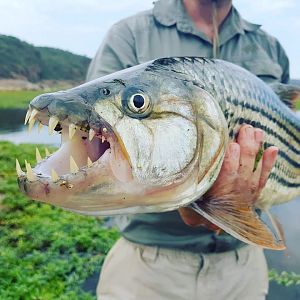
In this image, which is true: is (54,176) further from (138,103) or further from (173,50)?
(173,50)

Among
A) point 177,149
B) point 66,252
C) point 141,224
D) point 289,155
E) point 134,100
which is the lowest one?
point 66,252

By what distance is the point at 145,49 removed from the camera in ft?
9.34

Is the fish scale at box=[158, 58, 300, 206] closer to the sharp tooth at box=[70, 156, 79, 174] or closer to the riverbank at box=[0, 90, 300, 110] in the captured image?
the sharp tooth at box=[70, 156, 79, 174]

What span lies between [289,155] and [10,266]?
409 cm

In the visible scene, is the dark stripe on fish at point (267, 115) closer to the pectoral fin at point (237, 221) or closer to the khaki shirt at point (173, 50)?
the pectoral fin at point (237, 221)

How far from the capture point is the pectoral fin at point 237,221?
2061mm

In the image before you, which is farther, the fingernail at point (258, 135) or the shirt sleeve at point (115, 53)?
the shirt sleeve at point (115, 53)

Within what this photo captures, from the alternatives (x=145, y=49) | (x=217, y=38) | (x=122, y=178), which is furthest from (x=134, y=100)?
(x=217, y=38)

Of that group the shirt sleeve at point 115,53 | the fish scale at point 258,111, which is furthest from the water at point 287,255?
the fish scale at point 258,111

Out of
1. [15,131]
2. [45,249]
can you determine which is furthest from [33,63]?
[45,249]

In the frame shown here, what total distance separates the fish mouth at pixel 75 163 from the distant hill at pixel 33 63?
3953 centimetres

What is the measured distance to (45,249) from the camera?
6.71 meters

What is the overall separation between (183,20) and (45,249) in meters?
4.51

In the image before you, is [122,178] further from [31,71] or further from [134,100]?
[31,71]
